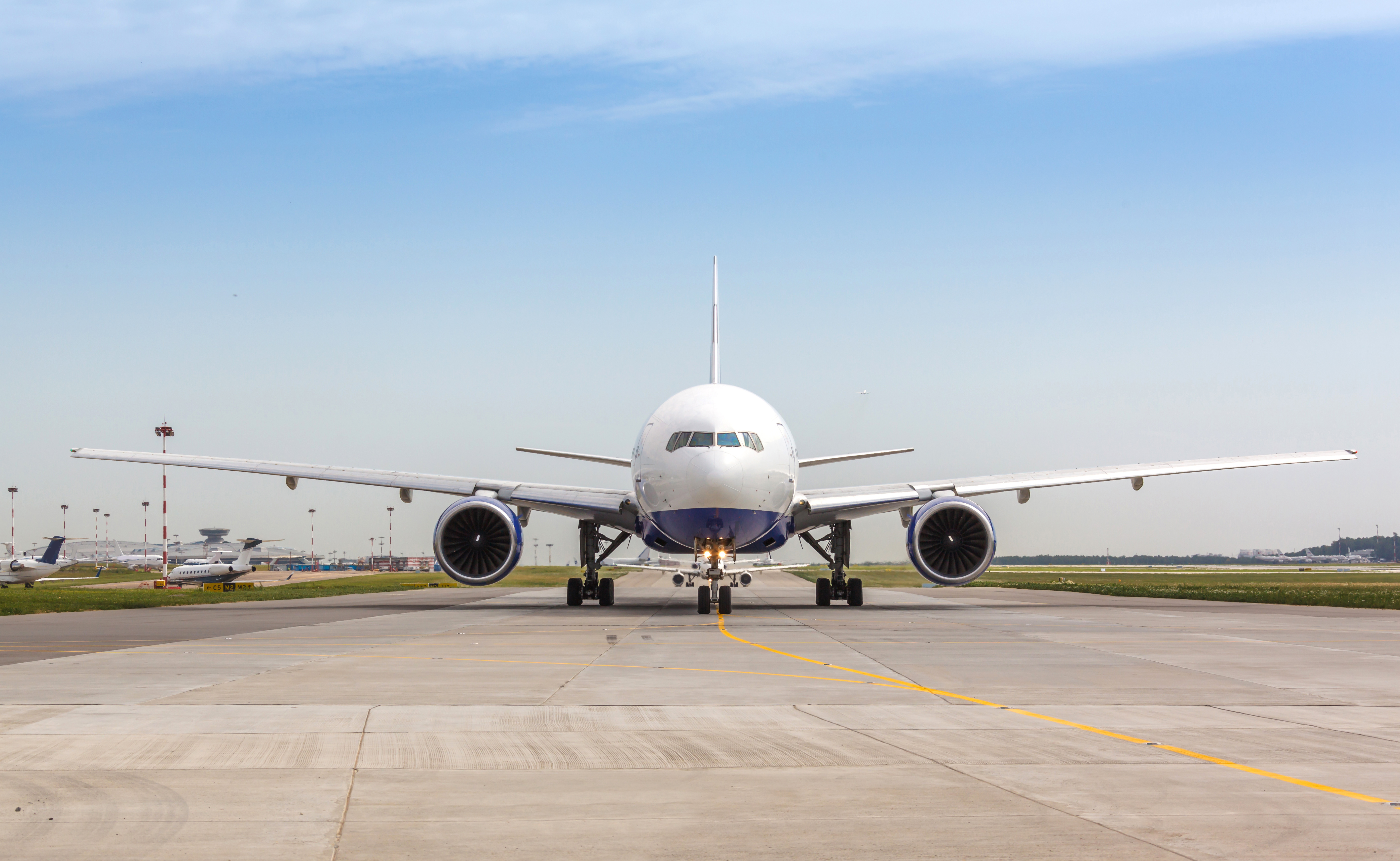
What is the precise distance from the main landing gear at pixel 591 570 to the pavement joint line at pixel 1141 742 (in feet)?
52.4

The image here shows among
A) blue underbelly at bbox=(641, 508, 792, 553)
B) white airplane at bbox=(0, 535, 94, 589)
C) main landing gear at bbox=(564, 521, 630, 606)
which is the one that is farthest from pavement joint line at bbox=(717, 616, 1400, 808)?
white airplane at bbox=(0, 535, 94, 589)

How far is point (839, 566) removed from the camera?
30.3 metres

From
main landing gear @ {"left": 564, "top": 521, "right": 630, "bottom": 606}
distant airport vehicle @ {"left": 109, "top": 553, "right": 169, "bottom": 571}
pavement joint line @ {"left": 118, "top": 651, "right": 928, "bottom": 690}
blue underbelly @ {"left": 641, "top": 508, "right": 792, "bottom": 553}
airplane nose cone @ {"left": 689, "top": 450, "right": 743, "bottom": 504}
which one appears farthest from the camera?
distant airport vehicle @ {"left": 109, "top": 553, "right": 169, "bottom": 571}

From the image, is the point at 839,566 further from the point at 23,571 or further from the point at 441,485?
the point at 23,571

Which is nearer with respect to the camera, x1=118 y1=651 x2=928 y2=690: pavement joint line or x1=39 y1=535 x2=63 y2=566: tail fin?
x1=118 y1=651 x2=928 y2=690: pavement joint line

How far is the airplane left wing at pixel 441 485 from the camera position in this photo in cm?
2831

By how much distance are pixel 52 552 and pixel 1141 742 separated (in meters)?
72.6

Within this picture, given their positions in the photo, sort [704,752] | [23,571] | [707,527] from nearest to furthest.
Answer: [704,752] → [707,527] → [23,571]

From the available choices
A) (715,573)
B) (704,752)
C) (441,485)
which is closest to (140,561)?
(441,485)

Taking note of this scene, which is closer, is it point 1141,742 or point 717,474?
point 1141,742

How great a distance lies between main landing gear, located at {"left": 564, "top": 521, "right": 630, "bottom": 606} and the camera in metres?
29.9

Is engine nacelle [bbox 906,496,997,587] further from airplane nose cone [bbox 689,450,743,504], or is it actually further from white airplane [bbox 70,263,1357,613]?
airplane nose cone [bbox 689,450,743,504]

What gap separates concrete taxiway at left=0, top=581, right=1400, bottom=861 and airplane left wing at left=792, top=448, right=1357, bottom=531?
11.3 metres

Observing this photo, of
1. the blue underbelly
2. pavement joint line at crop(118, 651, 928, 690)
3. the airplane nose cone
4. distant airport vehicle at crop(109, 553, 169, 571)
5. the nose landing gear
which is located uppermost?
the airplane nose cone
